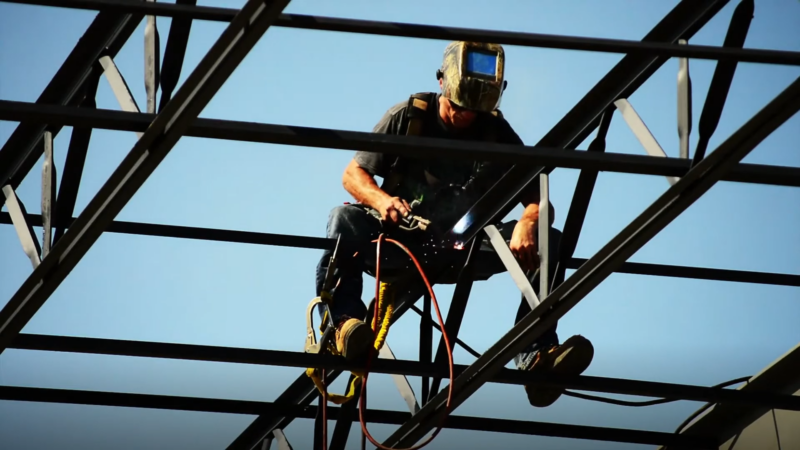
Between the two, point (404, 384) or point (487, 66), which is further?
point (404, 384)

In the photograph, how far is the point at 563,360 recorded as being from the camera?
6039 mm

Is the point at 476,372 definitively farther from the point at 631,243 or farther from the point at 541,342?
the point at 631,243

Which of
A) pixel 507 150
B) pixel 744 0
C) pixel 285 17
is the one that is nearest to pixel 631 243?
pixel 507 150

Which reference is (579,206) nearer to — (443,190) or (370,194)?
(443,190)

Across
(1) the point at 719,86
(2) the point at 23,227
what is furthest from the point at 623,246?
(2) the point at 23,227

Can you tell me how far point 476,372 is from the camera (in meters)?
6.09

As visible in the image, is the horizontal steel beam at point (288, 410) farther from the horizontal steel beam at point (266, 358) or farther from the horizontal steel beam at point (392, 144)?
the horizontal steel beam at point (392, 144)

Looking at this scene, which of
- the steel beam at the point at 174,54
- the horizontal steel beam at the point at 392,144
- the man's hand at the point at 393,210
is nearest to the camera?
the horizontal steel beam at the point at 392,144

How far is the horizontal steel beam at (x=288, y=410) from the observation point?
6.80 metres

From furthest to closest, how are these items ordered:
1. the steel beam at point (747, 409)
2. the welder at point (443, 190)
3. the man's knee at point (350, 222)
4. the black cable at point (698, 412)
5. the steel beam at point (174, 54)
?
the black cable at point (698, 412) → the steel beam at point (747, 409) → the man's knee at point (350, 222) → the welder at point (443, 190) → the steel beam at point (174, 54)

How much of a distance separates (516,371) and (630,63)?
1.68m

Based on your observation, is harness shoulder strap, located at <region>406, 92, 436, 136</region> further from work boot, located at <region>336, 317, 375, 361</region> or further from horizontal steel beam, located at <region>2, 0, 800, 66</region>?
horizontal steel beam, located at <region>2, 0, 800, 66</region>

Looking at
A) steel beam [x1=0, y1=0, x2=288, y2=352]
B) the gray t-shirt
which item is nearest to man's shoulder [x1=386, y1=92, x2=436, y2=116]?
the gray t-shirt

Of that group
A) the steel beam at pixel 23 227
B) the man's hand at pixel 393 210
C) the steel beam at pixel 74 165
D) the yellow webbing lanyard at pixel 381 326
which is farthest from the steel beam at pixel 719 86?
the steel beam at pixel 23 227
